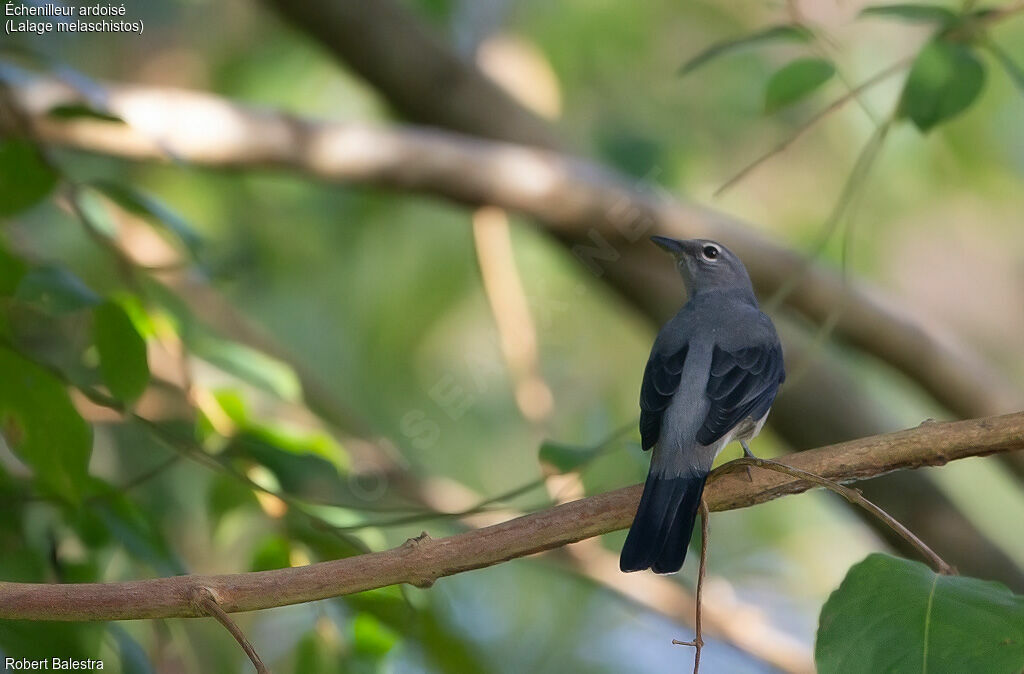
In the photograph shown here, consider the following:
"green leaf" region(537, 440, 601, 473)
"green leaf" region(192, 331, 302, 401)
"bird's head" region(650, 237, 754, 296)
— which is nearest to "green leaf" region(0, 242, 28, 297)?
"green leaf" region(192, 331, 302, 401)

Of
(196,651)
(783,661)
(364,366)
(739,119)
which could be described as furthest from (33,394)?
(739,119)

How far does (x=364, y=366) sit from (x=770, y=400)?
3.55 meters

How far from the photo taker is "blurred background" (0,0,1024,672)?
458 cm

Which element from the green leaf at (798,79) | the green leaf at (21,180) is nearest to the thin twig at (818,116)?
the green leaf at (798,79)

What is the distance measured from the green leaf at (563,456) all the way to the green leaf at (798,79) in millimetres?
1073

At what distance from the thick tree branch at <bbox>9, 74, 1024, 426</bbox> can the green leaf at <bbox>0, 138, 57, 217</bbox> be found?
1.21 metres

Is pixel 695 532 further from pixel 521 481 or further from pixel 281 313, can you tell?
pixel 281 313

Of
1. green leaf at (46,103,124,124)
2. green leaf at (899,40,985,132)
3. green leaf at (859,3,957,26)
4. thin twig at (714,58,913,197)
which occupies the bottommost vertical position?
green leaf at (46,103,124,124)

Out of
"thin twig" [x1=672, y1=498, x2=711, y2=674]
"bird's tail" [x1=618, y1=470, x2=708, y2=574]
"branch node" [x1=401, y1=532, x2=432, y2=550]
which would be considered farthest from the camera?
"bird's tail" [x1=618, y1=470, x2=708, y2=574]

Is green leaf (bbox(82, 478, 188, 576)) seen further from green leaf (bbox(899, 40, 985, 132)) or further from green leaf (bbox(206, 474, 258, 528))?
green leaf (bbox(899, 40, 985, 132))

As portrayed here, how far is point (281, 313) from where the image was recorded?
6.59 m

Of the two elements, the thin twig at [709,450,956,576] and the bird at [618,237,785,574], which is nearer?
the thin twig at [709,450,956,576]

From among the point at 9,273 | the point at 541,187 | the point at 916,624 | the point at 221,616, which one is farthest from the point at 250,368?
the point at 916,624

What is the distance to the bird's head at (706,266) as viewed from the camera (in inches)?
147
